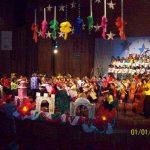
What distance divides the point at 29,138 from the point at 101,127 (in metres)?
2.23

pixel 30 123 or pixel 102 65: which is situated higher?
pixel 102 65

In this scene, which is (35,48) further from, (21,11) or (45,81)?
(45,81)

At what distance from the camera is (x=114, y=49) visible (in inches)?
883

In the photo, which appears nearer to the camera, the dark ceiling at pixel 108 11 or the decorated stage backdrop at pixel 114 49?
the dark ceiling at pixel 108 11

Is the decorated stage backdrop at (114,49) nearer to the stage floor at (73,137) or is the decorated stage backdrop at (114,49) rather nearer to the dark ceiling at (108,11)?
the dark ceiling at (108,11)

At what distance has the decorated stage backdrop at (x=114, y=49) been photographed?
21.6 meters

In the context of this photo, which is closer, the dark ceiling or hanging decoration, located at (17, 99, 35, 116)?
hanging decoration, located at (17, 99, 35, 116)

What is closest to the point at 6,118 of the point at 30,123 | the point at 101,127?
the point at 30,123

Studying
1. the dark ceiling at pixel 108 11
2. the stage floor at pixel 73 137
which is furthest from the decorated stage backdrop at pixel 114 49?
the stage floor at pixel 73 137

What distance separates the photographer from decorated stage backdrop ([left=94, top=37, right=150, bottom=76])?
2161 cm

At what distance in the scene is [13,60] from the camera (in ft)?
71.1
